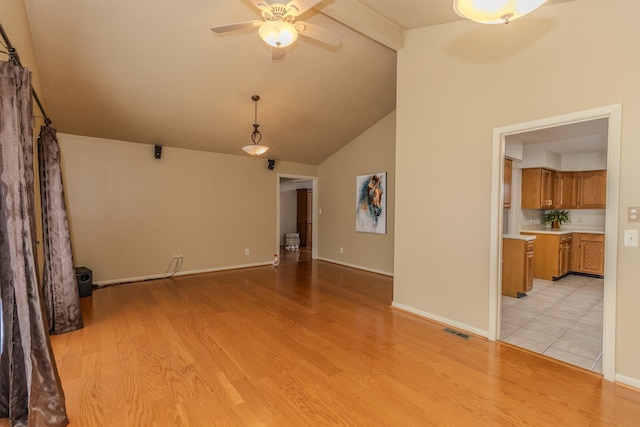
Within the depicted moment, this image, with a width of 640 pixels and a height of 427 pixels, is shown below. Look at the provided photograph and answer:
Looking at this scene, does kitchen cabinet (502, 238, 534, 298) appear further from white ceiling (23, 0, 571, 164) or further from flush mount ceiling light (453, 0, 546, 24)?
flush mount ceiling light (453, 0, 546, 24)

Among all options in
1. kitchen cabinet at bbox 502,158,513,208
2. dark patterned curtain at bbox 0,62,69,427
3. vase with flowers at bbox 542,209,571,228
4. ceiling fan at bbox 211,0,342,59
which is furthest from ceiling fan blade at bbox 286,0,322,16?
vase with flowers at bbox 542,209,571,228

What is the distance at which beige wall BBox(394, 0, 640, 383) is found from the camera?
215 cm

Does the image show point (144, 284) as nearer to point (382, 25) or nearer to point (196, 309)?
point (196, 309)

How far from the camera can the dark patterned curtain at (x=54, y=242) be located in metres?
3.02

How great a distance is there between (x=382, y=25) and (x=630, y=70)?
7.06 ft

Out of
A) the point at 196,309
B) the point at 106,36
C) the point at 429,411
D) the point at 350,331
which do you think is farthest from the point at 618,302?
the point at 106,36

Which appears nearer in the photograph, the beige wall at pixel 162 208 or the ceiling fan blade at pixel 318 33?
the ceiling fan blade at pixel 318 33

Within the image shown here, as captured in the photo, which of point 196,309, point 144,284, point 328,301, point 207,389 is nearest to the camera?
point 207,389

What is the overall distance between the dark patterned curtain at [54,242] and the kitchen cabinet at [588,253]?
308 inches

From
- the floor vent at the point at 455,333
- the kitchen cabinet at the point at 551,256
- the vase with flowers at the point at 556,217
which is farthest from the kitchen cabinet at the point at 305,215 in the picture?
the floor vent at the point at 455,333

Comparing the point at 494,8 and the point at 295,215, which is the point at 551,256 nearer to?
the point at 494,8

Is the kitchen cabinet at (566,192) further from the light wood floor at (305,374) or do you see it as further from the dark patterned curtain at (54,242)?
the dark patterned curtain at (54,242)

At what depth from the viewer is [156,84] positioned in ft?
12.2

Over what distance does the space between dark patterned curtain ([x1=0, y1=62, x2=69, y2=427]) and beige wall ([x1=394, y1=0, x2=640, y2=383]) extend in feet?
10.7
